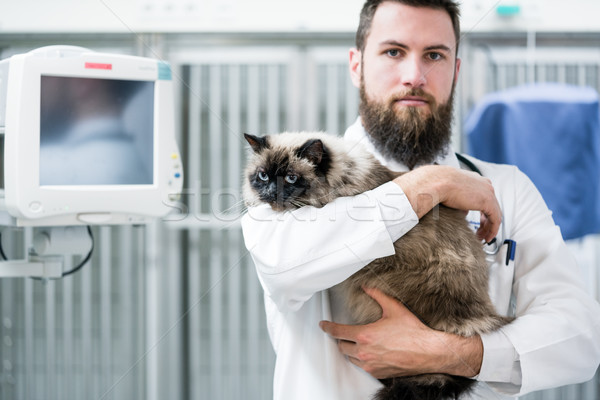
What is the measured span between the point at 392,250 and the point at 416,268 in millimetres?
179

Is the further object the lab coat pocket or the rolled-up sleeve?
the lab coat pocket

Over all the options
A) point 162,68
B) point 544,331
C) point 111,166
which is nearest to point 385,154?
point 544,331

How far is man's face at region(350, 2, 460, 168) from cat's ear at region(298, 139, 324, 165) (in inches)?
9.7

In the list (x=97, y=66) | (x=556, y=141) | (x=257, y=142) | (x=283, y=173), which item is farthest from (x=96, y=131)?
(x=556, y=141)

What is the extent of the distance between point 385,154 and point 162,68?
2.81ft

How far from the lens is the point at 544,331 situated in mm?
1116

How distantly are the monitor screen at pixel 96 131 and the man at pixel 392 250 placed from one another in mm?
738

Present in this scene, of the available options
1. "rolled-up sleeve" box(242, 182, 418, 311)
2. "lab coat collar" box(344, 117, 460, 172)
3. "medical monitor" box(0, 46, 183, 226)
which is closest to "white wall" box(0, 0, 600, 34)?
"medical monitor" box(0, 46, 183, 226)

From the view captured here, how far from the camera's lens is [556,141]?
2262 mm

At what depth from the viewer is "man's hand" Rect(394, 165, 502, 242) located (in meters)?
1.11

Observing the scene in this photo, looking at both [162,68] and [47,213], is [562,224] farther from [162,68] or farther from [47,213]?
[47,213]

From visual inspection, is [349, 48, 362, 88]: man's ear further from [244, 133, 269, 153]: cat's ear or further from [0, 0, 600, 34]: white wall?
[0, 0, 600, 34]: white wall

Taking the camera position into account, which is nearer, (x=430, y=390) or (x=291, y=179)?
(x=430, y=390)

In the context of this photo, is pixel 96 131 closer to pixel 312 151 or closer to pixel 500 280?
pixel 312 151
